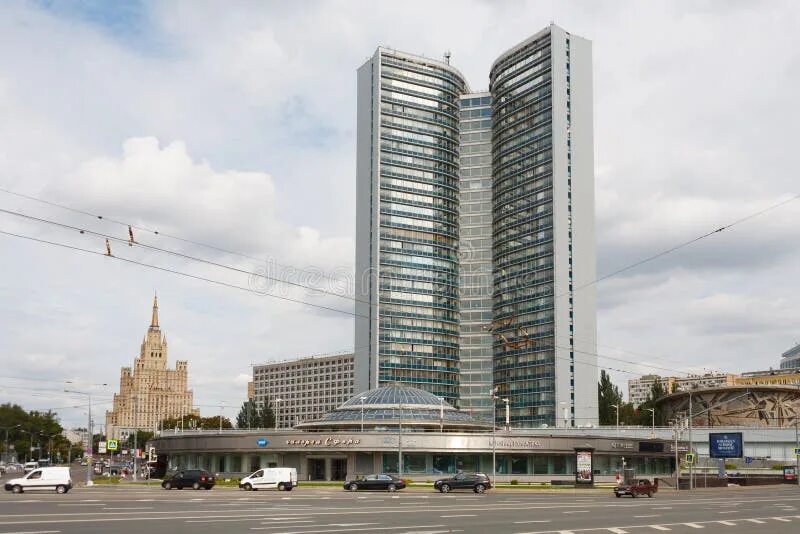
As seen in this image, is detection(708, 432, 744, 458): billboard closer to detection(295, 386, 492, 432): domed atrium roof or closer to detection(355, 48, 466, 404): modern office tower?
detection(295, 386, 492, 432): domed atrium roof

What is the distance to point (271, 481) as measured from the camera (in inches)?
2756

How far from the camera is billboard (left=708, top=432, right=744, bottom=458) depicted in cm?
10912

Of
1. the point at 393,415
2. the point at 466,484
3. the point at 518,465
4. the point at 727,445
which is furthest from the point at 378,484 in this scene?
the point at 727,445

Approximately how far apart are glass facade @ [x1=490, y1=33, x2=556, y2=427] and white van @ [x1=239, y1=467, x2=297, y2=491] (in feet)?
351

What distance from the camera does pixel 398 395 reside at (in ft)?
424

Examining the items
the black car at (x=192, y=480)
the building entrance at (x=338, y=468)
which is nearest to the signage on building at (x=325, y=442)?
the building entrance at (x=338, y=468)

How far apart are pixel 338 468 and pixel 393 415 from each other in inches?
548

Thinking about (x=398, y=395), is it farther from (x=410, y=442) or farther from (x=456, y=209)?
(x=456, y=209)

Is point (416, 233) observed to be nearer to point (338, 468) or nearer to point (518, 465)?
point (518, 465)

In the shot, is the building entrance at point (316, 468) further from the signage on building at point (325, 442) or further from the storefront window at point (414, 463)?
the storefront window at point (414, 463)

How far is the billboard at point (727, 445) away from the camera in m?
109

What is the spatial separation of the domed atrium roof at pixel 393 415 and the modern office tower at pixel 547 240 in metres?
48.1

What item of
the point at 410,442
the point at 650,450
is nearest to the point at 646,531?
the point at 410,442

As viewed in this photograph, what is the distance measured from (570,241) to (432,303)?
1368 inches
